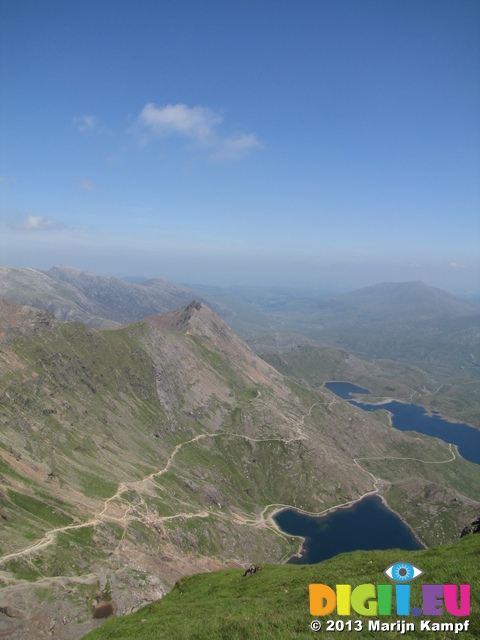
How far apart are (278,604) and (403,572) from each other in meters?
12.2

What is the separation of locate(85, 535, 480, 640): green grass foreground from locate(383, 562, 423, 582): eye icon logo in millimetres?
770

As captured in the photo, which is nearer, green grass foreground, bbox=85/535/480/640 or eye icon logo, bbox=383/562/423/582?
green grass foreground, bbox=85/535/480/640

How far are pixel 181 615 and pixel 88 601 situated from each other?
52.8 m

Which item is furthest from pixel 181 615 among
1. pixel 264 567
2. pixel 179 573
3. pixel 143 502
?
pixel 143 502

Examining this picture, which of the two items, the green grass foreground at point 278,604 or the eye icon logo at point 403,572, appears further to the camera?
the eye icon logo at point 403,572

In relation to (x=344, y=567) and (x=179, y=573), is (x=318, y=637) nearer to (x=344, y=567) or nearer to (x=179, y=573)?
(x=344, y=567)

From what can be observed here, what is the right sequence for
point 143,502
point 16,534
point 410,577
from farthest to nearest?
point 143,502 → point 16,534 → point 410,577

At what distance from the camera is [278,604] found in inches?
1412

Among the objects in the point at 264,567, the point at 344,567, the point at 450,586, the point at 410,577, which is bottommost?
the point at 264,567

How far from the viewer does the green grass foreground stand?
2861 cm

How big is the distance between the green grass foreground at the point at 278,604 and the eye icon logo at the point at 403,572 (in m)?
0.77

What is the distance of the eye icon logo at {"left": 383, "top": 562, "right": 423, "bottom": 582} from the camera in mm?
33603

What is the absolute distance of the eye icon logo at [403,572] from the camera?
110ft

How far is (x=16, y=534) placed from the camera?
99.1m
